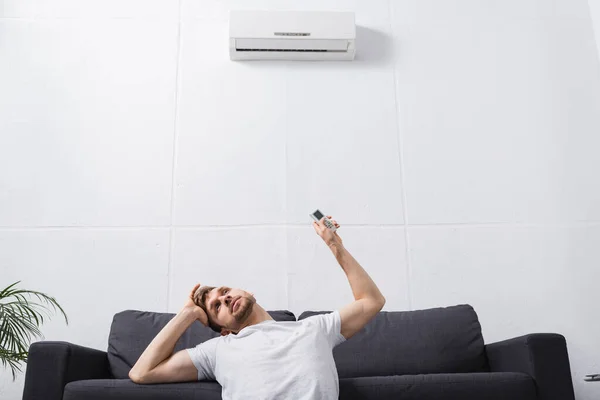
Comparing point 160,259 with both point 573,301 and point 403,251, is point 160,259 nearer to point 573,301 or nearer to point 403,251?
point 403,251

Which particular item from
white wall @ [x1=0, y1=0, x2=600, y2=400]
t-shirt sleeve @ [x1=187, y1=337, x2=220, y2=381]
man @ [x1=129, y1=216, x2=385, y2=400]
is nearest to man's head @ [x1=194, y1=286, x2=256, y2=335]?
man @ [x1=129, y1=216, x2=385, y2=400]

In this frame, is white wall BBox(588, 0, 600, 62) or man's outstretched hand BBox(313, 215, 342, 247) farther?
white wall BBox(588, 0, 600, 62)

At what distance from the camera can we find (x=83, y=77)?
3701mm

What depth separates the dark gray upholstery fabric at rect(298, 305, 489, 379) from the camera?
2.70 meters

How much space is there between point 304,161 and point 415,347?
4.26 feet

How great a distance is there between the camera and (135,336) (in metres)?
2.77

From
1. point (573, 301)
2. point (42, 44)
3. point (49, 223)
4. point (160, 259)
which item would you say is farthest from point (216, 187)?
point (573, 301)

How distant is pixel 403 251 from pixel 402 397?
1.37 m

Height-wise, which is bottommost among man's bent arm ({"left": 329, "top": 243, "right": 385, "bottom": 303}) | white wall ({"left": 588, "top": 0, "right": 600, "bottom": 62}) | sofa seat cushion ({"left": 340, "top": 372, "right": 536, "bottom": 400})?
sofa seat cushion ({"left": 340, "top": 372, "right": 536, "bottom": 400})

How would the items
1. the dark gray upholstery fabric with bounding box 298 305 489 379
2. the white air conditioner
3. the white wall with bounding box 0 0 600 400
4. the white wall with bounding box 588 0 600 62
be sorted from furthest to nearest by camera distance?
the white wall with bounding box 588 0 600 62, the white air conditioner, the white wall with bounding box 0 0 600 400, the dark gray upholstery fabric with bounding box 298 305 489 379

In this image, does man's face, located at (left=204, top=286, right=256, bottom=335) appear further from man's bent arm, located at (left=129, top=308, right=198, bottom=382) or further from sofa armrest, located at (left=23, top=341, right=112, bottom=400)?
sofa armrest, located at (left=23, top=341, right=112, bottom=400)

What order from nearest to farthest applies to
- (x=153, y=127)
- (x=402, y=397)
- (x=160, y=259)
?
(x=402, y=397) → (x=160, y=259) → (x=153, y=127)

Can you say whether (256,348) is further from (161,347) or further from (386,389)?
(386,389)

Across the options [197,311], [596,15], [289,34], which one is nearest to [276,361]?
[197,311]
